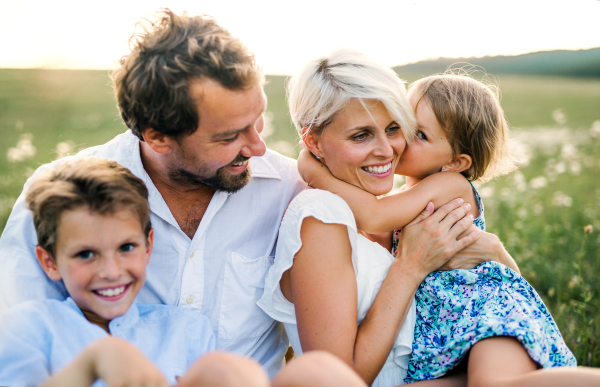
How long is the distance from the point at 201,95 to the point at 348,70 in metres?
0.79

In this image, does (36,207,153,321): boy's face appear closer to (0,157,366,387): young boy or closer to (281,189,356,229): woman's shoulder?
(0,157,366,387): young boy

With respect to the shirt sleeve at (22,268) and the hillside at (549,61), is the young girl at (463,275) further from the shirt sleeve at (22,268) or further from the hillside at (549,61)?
the hillside at (549,61)

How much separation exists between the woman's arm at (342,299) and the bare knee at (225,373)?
81 centimetres

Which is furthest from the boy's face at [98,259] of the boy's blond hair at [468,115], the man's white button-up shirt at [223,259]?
the boy's blond hair at [468,115]

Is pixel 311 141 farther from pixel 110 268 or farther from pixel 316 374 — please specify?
pixel 316 374

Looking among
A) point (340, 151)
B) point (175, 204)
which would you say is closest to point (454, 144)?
point (340, 151)

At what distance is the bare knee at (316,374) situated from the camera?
147 centimetres

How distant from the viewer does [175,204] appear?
8.52 feet

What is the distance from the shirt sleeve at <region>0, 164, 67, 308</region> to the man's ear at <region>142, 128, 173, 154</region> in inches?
25.2

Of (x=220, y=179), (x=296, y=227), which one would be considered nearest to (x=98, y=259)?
(x=220, y=179)

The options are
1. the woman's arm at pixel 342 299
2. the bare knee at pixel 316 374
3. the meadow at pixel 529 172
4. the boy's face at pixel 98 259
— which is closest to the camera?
the bare knee at pixel 316 374

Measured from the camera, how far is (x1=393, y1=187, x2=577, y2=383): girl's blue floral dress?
2137 millimetres

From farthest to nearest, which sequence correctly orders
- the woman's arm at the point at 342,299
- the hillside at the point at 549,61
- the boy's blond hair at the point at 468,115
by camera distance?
the hillside at the point at 549,61 < the boy's blond hair at the point at 468,115 < the woman's arm at the point at 342,299

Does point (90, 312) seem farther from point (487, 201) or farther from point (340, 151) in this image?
point (487, 201)
